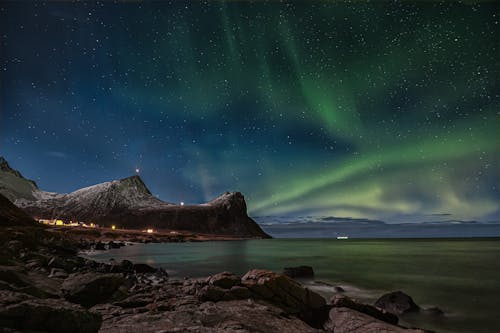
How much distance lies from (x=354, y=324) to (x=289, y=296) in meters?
3.22

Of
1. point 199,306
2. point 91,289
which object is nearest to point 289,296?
point 199,306

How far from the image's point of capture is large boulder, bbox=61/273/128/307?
40.3 ft

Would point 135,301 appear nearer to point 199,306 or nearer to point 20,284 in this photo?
point 199,306

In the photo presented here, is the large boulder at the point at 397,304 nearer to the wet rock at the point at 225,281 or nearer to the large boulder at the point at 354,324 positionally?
the large boulder at the point at 354,324

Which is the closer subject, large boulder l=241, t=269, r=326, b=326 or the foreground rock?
the foreground rock

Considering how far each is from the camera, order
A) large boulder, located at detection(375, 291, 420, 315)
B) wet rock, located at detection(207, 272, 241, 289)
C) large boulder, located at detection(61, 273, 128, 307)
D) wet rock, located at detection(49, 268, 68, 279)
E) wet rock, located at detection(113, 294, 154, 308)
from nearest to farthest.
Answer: wet rock, located at detection(113, 294, 154, 308)
large boulder, located at detection(61, 273, 128, 307)
wet rock, located at detection(207, 272, 241, 289)
large boulder, located at detection(375, 291, 420, 315)
wet rock, located at detection(49, 268, 68, 279)

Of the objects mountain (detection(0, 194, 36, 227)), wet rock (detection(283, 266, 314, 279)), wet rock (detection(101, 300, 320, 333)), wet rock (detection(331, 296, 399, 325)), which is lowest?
wet rock (detection(283, 266, 314, 279))

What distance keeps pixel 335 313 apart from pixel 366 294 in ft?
39.8

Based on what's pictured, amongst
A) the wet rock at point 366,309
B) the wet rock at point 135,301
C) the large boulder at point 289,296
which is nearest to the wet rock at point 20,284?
the wet rock at point 135,301

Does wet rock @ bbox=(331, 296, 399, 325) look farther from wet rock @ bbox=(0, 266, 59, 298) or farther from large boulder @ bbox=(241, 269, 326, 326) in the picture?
wet rock @ bbox=(0, 266, 59, 298)

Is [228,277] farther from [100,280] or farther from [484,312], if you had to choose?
[484,312]

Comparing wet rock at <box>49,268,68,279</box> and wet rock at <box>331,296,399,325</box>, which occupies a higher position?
→ wet rock at <box>49,268,68,279</box>

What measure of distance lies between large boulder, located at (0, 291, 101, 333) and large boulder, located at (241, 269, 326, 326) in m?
7.84

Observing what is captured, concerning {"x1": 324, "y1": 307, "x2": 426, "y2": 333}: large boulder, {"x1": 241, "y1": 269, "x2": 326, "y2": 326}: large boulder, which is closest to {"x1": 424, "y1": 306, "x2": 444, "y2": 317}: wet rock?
{"x1": 324, "y1": 307, "x2": 426, "y2": 333}: large boulder
